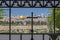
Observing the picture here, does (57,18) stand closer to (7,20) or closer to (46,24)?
(46,24)

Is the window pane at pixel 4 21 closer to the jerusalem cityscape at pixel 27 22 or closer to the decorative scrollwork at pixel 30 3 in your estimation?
the jerusalem cityscape at pixel 27 22

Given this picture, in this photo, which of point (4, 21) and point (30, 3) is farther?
point (4, 21)

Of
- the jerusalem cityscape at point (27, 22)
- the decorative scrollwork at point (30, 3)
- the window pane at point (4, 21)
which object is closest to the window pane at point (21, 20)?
the jerusalem cityscape at point (27, 22)

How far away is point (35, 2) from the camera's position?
9.69 ft

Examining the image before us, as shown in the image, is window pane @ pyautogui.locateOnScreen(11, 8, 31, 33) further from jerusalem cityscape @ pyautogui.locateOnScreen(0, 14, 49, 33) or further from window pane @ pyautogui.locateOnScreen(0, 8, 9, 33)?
window pane @ pyautogui.locateOnScreen(0, 8, 9, 33)

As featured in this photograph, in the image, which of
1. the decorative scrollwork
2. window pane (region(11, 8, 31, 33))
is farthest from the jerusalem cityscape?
the decorative scrollwork

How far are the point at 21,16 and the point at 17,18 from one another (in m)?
0.11

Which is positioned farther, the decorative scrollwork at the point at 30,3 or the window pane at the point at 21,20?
the window pane at the point at 21,20

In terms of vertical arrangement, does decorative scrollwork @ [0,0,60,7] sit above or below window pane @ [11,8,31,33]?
above

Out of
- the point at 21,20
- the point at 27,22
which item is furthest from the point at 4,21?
the point at 27,22

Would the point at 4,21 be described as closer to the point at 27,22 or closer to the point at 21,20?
the point at 21,20

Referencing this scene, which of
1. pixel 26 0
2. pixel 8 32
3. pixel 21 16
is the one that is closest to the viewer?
pixel 26 0

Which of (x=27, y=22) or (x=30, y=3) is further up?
(x=30, y=3)

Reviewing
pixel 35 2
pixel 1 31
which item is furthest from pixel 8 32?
pixel 35 2
